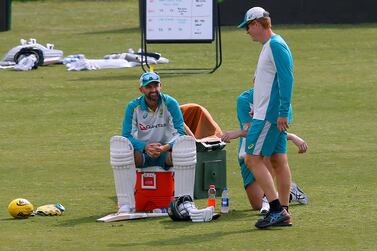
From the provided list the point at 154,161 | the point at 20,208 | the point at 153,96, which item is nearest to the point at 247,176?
the point at 154,161

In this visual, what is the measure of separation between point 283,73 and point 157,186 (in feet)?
6.41

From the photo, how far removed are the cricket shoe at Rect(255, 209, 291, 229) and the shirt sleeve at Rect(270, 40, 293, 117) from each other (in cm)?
85

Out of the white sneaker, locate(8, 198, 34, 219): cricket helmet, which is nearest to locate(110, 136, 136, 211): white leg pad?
locate(8, 198, 34, 219): cricket helmet

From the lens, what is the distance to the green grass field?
10438 mm

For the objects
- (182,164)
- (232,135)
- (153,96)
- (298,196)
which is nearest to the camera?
(232,135)

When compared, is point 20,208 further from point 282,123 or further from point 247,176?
point 282,123

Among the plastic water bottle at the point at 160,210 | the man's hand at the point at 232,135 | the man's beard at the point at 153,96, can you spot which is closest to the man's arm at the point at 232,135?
the man's hand at the point at 232,135

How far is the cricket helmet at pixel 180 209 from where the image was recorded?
36.5 feet

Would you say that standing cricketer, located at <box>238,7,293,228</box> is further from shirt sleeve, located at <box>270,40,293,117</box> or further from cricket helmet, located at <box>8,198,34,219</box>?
cricket helmet, located at <box>8,198,34,219</box>

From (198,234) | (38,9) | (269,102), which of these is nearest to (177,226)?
(198,234)

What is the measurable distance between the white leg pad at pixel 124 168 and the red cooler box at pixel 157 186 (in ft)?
0.71

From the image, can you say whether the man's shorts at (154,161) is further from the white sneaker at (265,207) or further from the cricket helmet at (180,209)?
the white sneaker at (265,207)

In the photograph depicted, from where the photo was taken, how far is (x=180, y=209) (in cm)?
1114

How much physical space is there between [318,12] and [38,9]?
11861mm
